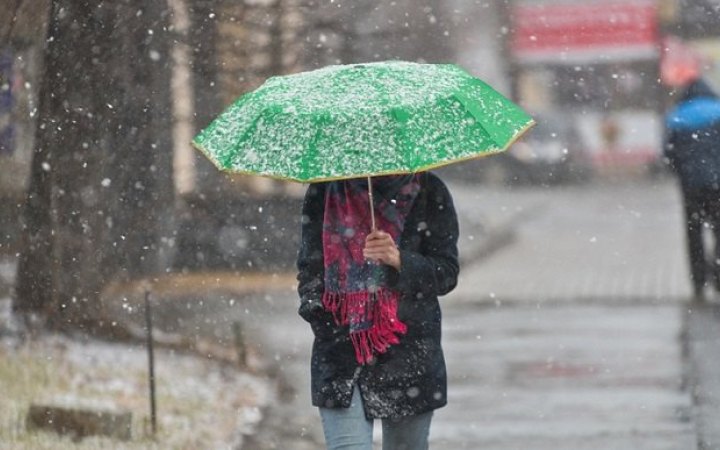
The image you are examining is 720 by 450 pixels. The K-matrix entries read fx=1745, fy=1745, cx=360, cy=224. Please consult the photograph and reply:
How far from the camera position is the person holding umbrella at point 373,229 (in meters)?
4.96

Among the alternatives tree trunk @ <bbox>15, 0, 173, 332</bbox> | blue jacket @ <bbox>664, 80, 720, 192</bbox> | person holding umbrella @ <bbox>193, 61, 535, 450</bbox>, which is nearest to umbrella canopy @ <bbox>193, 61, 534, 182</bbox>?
person holding umbrella @ <bbox>193, 61, 535, 450</bbox>

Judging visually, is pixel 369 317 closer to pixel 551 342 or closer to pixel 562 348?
pixel 562 348

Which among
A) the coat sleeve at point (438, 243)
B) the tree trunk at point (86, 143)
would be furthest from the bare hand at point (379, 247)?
the tree trunk at point (86, 143)

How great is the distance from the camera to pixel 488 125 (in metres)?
5.02

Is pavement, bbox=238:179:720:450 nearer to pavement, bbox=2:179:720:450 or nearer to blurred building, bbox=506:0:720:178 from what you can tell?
pavement, bbox=2:179:720:450

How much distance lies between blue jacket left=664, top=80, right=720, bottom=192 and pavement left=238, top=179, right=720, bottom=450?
103cm

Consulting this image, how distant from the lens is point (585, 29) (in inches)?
807

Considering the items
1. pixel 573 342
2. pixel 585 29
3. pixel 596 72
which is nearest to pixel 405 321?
pixel 573 342

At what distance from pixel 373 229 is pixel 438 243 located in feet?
0.93

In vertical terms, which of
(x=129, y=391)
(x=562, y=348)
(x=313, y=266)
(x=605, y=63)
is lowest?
(x=129, y=391)

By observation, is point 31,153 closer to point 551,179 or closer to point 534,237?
point 534,237

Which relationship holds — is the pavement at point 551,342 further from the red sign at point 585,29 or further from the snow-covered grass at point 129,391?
the red sign at point 585,29

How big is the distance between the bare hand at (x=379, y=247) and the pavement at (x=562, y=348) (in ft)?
10.7

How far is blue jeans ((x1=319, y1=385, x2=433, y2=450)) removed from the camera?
5.19 m
